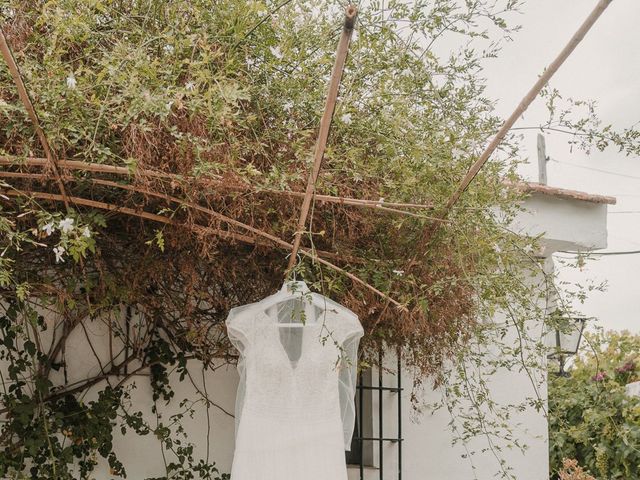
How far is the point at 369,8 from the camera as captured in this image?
3.22 meters

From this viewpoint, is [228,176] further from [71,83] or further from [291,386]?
[291,386]

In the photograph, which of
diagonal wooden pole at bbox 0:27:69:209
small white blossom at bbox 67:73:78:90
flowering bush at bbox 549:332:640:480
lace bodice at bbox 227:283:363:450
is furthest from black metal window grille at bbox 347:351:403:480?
small white blossom at bbox 67:73:78:90

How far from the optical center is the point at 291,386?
10.3ft

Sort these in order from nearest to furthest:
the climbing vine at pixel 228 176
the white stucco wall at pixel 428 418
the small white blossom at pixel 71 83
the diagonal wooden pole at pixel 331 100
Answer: the diagonal wooden pole at pixel 331 100 < the small white blossom at pixel 71 83 < the climbing vine at pixel 228 176 < the white stucco wall at pixel 428 418

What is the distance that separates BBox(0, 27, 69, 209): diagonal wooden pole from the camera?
7.13 ft

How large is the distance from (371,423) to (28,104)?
11.1ft

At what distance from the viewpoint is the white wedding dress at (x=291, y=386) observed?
10.1ft

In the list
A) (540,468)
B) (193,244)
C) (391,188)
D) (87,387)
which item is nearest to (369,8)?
(391,188)

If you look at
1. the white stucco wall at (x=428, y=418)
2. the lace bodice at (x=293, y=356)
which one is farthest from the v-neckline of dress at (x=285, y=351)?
the white stucco wall at (x=428, y=418)

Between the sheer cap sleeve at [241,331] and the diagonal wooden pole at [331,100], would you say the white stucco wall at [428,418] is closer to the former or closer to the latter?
the sheer cap sleeve at [241,331]

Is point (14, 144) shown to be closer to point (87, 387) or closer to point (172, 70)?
point (172, 70)

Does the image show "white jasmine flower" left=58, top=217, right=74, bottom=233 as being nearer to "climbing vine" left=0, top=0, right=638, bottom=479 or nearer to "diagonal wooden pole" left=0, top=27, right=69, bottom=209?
"climbing vine" left=0, top=0, right=638, bottom=479

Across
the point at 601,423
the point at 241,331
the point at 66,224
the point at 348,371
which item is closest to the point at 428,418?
the point at 348,371

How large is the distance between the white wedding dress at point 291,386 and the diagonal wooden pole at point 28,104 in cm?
87
